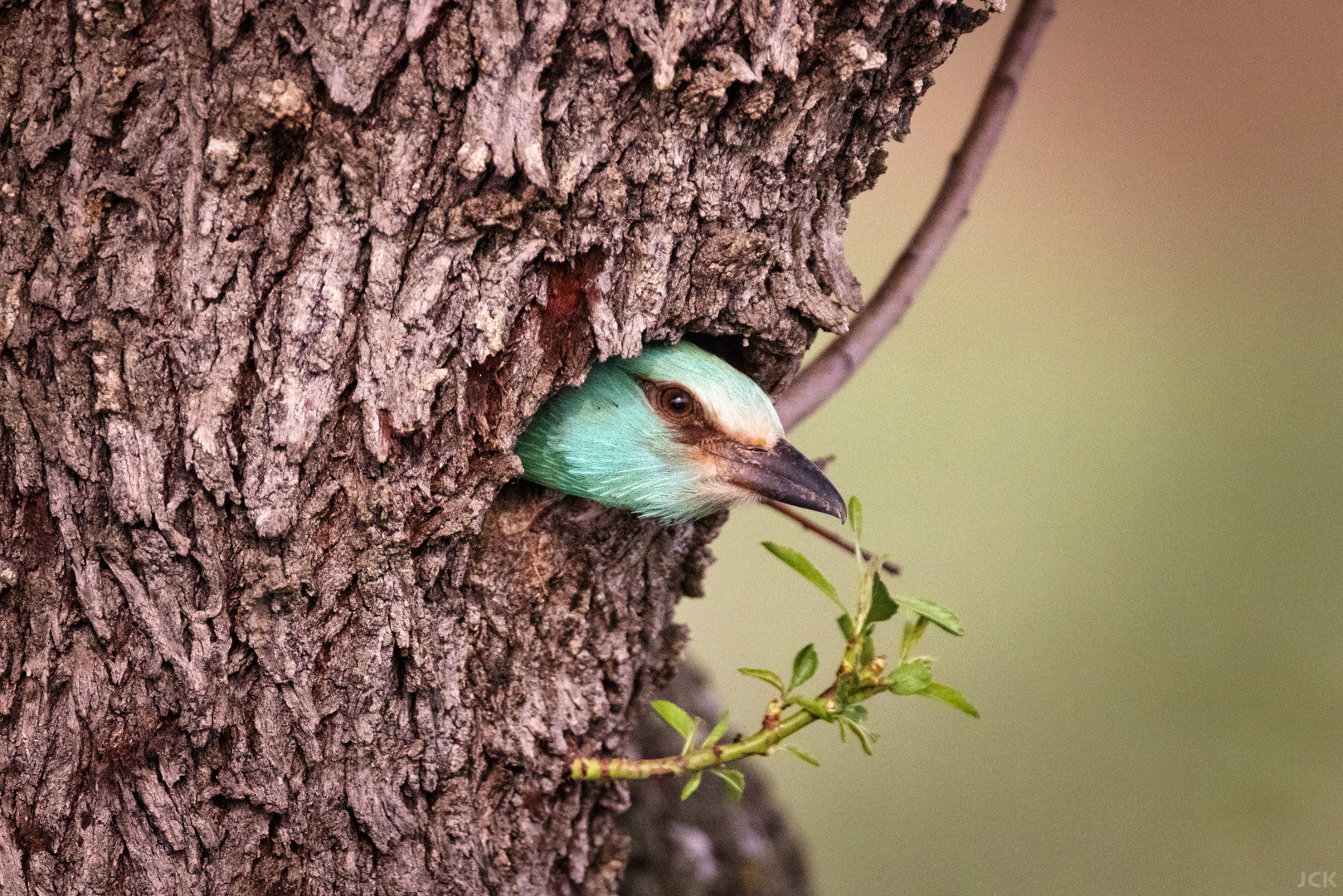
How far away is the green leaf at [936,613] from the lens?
1174 mm

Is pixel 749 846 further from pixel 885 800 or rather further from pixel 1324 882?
pixel 1324 882

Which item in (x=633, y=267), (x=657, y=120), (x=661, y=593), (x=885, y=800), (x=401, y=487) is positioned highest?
(x=657, y=120)

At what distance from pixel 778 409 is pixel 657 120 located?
23.5 inches

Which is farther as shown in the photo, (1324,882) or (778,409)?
(1324,882)

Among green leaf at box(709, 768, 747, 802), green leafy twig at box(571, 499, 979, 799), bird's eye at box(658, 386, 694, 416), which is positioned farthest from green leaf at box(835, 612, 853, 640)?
bird's eye at box(658, 386, 694, 416)

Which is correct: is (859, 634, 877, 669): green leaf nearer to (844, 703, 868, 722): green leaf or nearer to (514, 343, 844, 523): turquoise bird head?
(844, 703, 868, 722): green leaf

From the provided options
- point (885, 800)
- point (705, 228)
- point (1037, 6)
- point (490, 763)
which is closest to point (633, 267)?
point (705, 228)

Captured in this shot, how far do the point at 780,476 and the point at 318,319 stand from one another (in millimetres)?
653

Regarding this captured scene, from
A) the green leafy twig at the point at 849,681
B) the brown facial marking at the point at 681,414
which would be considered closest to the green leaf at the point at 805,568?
the green leafy twig at the point at 849,681

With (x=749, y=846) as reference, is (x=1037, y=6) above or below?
above

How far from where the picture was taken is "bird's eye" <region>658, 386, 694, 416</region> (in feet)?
4.69

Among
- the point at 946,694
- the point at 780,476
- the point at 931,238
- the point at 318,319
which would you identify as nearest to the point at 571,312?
the point at 318,319

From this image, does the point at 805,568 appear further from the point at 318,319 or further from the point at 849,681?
the point at 318,319

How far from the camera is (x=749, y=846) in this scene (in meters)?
2.28
